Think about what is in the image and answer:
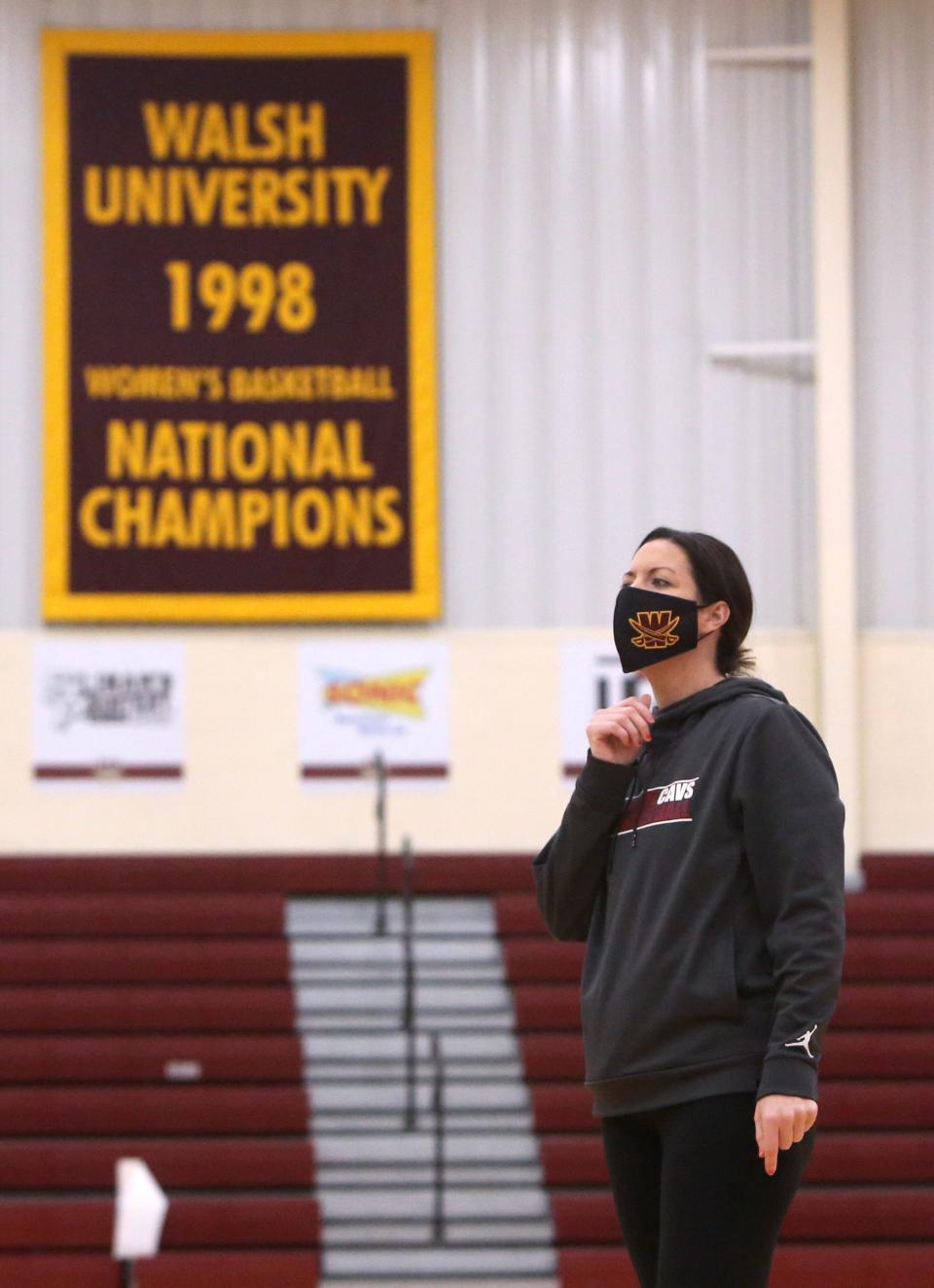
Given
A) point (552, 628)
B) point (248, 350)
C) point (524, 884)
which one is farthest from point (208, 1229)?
point (248, 350)

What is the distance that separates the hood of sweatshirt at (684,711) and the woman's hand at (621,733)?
0.06 m

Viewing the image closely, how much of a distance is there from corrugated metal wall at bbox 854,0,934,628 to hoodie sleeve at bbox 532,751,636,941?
7.31 metres

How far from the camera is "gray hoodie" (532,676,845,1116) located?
1871 millimetres

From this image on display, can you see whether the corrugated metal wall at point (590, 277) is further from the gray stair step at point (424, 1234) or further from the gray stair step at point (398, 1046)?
the gray stair step at point (424, 1234)

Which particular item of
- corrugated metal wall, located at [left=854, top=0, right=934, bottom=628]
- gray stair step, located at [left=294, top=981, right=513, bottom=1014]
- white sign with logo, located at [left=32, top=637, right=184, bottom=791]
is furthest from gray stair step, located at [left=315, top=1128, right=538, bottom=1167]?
corrugated metal wall, located at [left=854, top=0, right=934, bottom=628]

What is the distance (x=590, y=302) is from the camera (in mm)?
9219

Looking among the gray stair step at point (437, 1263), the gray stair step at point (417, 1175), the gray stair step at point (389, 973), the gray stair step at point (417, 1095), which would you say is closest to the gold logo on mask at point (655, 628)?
the gray stair step at point (437, 1263)

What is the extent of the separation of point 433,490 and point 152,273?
185 centimetres

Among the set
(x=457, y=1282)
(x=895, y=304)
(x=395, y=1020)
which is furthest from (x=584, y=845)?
(x=895, y=304)

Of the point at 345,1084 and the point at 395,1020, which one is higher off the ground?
the point at 395,1020

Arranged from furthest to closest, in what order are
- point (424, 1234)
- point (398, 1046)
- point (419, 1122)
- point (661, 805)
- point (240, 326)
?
point (240, 326)
point (398, 1046)
point (419, 1122)
point (424, 1234)
point (661, 805)

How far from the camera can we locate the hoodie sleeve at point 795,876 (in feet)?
6.02

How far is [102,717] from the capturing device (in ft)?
29.5

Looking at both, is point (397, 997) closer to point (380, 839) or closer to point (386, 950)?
point (386, 950)
